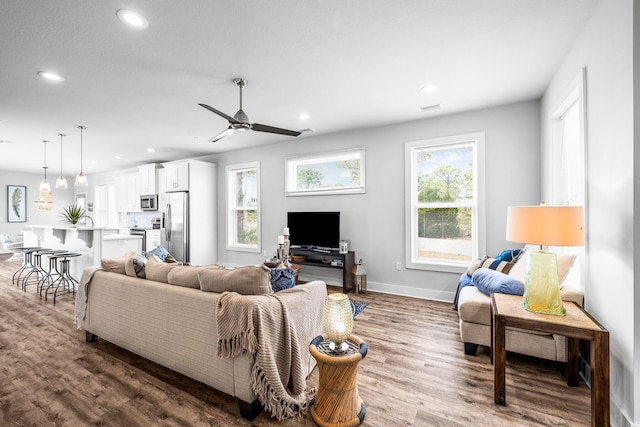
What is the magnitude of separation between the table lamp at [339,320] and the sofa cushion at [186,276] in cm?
92

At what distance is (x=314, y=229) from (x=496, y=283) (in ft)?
9.85

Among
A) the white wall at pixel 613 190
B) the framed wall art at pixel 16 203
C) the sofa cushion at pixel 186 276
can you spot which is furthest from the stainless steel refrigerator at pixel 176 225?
the framed wall art at pixel 16 203

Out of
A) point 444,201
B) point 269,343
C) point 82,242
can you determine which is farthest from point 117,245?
point 444,201

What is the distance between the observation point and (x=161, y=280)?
2.34 metres

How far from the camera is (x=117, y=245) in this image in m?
5.21

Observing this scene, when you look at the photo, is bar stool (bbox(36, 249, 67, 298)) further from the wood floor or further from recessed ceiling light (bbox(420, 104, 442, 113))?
recessed ceiling light (bbox(420, 104, 442, 113))

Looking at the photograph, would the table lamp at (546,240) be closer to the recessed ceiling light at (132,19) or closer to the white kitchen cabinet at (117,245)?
the recessed ceiling light at (132,19)

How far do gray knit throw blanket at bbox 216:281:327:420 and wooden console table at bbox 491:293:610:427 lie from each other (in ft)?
4.00

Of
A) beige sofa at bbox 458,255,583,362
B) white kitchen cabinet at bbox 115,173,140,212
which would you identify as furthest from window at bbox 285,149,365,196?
white kitchen cabinet at bbox 115,173,140,212

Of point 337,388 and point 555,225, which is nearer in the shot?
point 337,388

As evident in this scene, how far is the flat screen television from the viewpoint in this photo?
478 cm

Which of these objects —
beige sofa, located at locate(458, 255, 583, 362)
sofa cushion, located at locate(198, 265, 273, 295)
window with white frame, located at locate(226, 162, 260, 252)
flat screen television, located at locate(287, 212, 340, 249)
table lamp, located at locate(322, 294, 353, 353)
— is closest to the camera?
table lamp, located at locate(322, 294, 353, 353)

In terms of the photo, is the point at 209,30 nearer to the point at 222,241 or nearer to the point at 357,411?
the point at 357,411

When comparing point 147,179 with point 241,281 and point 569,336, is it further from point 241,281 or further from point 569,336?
point 569,336
